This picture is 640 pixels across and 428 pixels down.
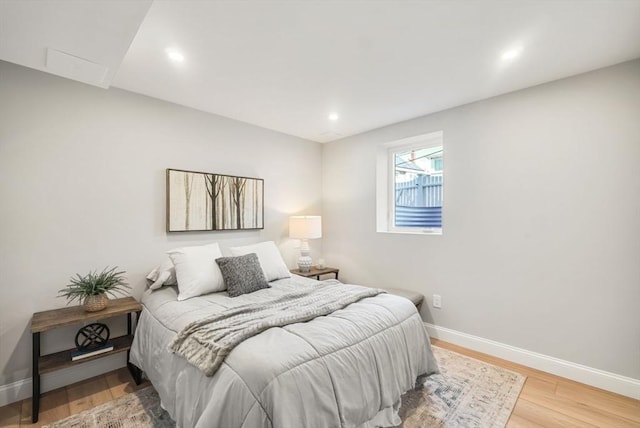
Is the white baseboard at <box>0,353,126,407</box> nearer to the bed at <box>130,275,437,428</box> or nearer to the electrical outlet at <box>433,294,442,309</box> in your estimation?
the bed at <box>130,275,437,428</box>

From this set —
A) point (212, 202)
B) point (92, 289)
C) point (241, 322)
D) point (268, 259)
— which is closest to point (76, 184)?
point (92, 289)

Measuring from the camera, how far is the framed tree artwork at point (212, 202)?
9.31ft

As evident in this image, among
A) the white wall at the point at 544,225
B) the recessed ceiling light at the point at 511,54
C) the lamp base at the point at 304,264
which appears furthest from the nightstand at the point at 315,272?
the recessed ceiling light at the point at 511,54

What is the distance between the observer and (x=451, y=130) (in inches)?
118

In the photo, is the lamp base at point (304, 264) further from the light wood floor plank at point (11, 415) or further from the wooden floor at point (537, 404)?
the light wood floor plank at point (11, 415)

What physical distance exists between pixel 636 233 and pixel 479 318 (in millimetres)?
1340

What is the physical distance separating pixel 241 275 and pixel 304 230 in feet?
4.14

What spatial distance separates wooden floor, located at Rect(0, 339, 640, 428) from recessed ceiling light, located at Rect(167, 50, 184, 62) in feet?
8.10

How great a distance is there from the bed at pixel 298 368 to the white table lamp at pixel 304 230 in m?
1.43

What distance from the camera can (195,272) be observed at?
2422 millimetres

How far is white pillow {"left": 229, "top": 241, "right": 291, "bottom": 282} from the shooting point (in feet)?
9.43

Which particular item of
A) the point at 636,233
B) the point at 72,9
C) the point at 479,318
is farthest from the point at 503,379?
the point at 72,9

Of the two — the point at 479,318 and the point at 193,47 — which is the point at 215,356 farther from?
the point at 479,318

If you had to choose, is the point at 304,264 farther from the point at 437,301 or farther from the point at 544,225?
the point at 544,225
